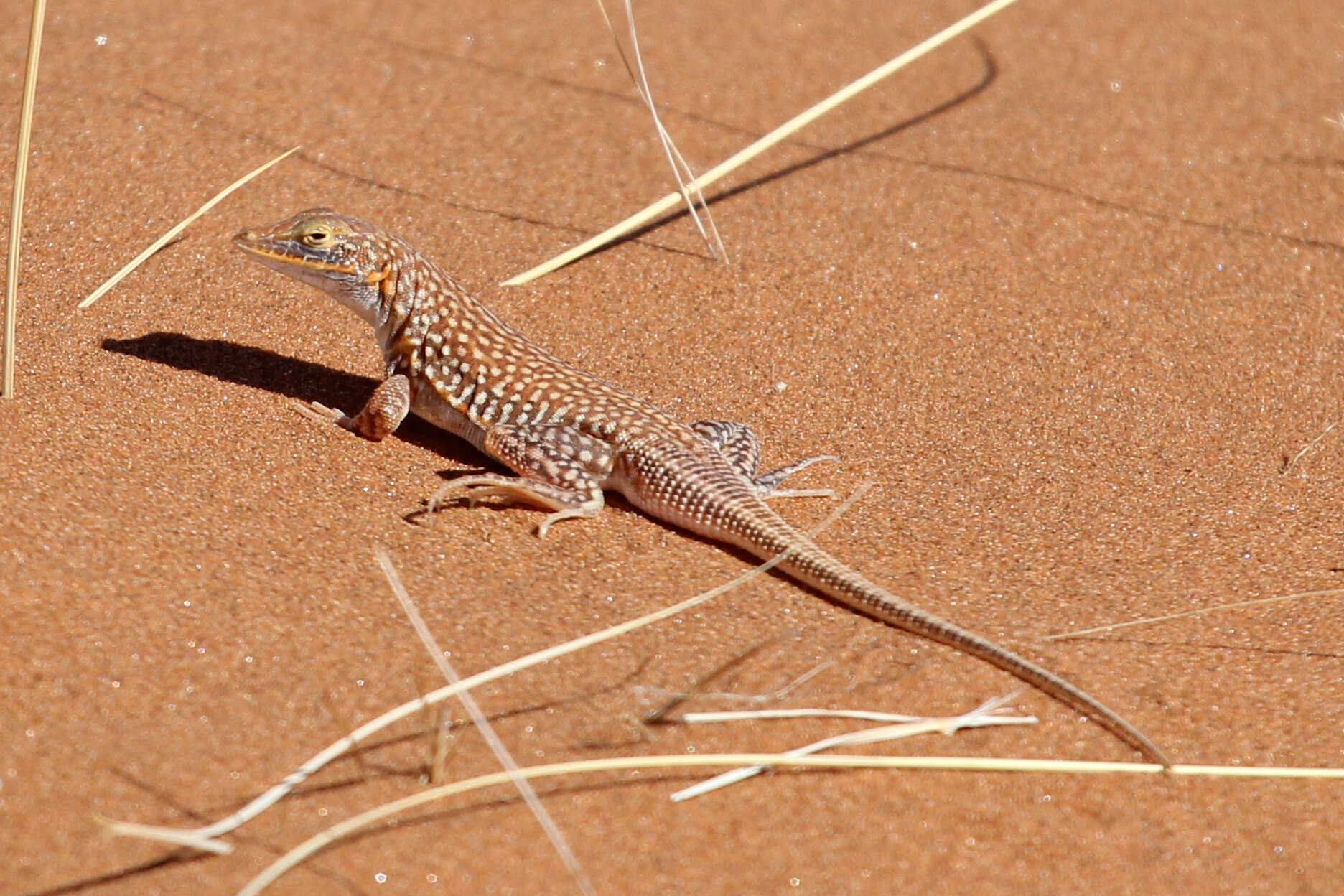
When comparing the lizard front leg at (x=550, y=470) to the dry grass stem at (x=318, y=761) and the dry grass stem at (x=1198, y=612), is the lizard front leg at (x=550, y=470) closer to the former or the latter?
A: the dry grass stem at (x=318, y=761)

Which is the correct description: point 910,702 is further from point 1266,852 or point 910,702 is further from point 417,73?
point 417,73

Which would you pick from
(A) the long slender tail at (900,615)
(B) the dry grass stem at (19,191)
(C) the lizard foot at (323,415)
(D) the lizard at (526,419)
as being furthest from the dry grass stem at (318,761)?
(B) the dry grass stem at (19,191)

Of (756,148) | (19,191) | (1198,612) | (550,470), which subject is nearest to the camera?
(1198,612)

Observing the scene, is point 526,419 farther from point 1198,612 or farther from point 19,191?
point 1198,612

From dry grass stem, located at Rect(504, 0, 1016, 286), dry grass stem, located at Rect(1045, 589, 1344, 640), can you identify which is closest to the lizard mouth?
dry grass stem, located at Rect(504, 0, 1016, 286)

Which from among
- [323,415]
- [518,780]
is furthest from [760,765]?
[323,415]

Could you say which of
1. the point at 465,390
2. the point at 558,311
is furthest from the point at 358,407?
the point at 558,311
